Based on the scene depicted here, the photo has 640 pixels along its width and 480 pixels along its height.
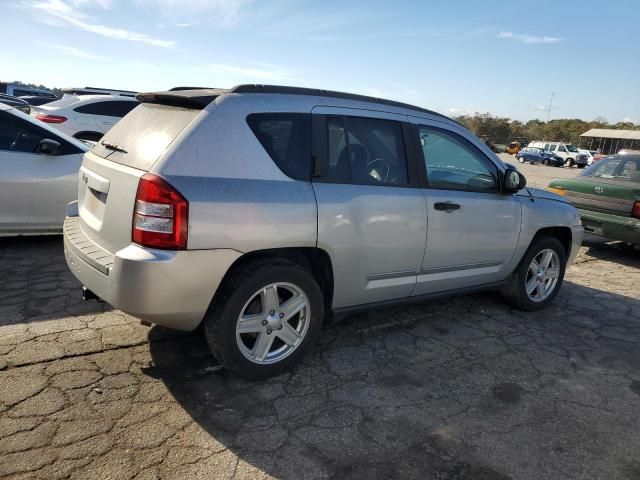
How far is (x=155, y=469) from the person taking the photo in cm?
240

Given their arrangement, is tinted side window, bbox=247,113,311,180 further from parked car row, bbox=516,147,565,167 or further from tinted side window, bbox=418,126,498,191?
parked car row, bbox=516,147,565,167

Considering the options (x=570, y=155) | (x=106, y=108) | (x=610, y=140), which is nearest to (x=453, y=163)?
(x=106, y=108)

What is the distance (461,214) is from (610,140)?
76085 millimetres

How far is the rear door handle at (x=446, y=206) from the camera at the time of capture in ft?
12.6

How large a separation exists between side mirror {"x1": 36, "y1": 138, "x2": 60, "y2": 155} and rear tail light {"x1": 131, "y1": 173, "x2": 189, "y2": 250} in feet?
11.3

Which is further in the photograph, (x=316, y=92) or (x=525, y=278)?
(x=525, y=278)

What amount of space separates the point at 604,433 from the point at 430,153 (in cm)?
222

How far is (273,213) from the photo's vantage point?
3008mm

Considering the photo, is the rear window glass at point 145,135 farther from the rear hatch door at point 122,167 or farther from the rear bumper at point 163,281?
the rear bumper at point 163,281

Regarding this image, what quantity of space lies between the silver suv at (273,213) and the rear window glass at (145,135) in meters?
0.01

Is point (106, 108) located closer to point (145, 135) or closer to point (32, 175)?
point (32, 175)

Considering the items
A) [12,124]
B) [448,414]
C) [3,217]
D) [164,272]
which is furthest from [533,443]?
[12,124]

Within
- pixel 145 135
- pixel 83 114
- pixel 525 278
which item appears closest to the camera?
pixel 145 135

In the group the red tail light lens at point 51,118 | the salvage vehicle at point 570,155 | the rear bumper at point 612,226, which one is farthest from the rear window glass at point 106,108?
the salvage vehicle at point 570,155
